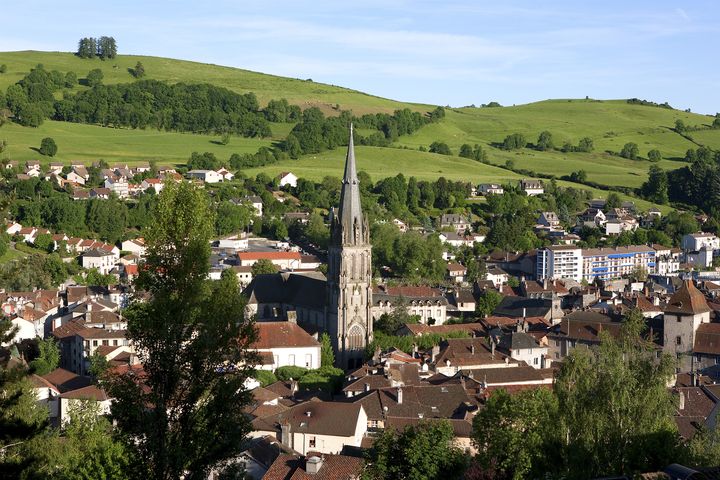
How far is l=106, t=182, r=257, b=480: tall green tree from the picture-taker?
20.4m

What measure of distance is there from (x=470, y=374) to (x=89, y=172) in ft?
286

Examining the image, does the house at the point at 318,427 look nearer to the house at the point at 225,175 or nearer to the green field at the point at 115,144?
the house at the point at 225,175

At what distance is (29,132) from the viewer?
153000 millimetres

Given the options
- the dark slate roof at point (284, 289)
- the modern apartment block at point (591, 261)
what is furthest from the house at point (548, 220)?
the dark slate roof at point (284, 289)

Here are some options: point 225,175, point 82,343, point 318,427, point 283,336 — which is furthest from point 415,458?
point 225,175

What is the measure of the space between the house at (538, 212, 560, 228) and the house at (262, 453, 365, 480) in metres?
98.0

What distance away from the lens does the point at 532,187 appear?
148 metres

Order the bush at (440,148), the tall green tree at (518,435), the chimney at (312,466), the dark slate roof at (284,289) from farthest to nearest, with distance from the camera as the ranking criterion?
the bush at (440,148), the dark slate roof at (284,289), the chimney at (312,466), the tall green tree at (518,435)

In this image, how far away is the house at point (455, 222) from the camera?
129 metres

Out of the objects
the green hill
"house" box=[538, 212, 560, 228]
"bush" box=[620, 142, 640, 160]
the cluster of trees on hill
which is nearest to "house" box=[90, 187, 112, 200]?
the green hill

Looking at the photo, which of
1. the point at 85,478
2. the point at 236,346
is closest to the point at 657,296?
the point at 85,478

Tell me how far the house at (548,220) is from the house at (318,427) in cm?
9067

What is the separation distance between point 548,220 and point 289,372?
78.0 meters

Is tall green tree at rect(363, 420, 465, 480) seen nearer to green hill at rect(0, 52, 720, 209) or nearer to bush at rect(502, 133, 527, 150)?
green hill at rect(0, 52, 720, 209)
